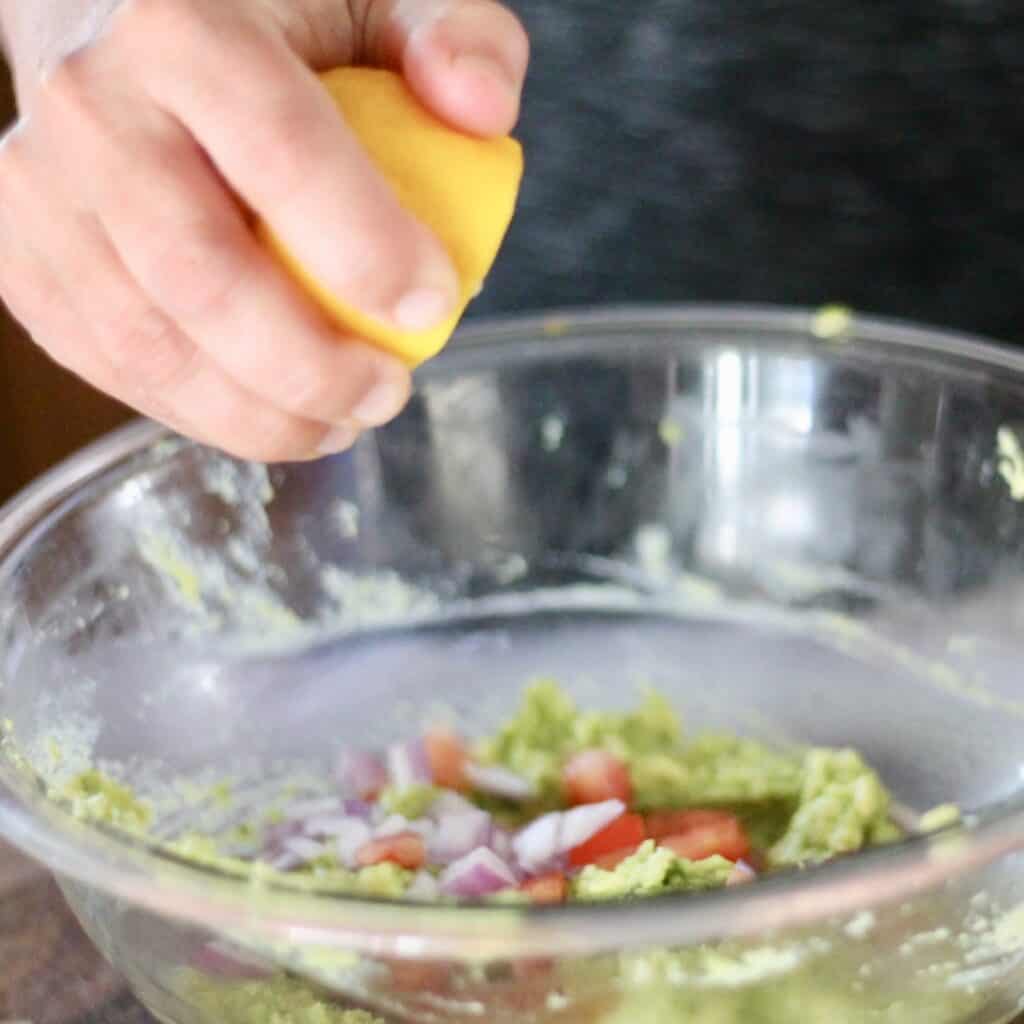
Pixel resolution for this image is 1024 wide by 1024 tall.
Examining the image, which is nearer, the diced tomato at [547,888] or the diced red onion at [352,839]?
the diced tomato at [547,888]

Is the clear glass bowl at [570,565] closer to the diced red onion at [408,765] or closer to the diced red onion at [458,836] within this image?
the diced red onion at [408,765]

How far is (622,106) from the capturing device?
1.07 meters

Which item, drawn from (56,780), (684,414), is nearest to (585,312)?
(684,414)

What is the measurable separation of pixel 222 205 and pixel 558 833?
1.41 feet

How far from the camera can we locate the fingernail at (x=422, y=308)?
0.51m

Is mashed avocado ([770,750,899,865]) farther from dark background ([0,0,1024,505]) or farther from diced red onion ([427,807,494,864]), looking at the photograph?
dark background ([0,0,1024,505])

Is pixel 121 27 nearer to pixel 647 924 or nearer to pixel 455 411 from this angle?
pixel 647 924

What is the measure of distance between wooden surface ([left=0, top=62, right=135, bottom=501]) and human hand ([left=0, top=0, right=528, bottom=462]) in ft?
3.66

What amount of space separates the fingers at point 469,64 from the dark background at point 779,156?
0.51m

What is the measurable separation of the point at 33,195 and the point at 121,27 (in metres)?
0.08

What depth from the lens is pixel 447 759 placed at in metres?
0.94

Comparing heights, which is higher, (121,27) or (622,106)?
(121,27)

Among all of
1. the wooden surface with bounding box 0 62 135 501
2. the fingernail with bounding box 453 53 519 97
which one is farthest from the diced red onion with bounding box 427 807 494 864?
the wooden surface with bounding box 0 62 135 501

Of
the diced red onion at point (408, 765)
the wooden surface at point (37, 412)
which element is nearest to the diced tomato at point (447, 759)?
the diced red onion at point (408, 765)
